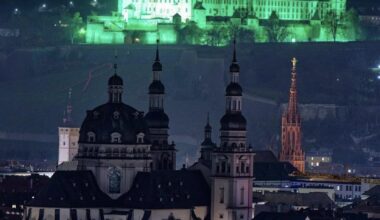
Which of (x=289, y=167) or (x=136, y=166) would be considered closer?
(x=136, y=166)

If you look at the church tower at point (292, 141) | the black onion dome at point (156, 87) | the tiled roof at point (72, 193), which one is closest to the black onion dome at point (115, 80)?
the tiled roof at point (72, 193)

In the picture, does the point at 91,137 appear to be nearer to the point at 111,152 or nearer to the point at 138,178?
the point at 111,152

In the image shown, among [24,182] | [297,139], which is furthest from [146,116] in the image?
[297,139]

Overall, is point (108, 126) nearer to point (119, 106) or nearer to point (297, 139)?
point (119, 106)

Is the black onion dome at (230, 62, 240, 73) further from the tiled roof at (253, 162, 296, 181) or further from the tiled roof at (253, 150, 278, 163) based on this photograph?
the tiled roof at (253, 150, 278, 163)

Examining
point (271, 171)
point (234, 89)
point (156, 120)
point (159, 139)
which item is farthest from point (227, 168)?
point (271, 171)

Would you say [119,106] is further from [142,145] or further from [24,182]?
[24,182]

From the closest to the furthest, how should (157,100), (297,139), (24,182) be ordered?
(157,100), (24,182), (297,139)

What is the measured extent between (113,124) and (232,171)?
498 cm

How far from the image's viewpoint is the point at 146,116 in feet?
481

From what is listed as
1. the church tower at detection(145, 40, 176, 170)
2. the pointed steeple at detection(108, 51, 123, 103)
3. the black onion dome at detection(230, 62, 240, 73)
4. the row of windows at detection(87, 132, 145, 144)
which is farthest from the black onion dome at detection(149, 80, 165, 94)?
the row of windows at detection(87, 132, 145, 144)

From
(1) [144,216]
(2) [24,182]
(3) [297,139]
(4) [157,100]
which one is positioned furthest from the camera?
(3) [297,139]

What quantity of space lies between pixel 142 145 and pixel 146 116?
5.00 meters

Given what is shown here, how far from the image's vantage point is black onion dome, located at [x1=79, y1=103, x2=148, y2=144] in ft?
464
